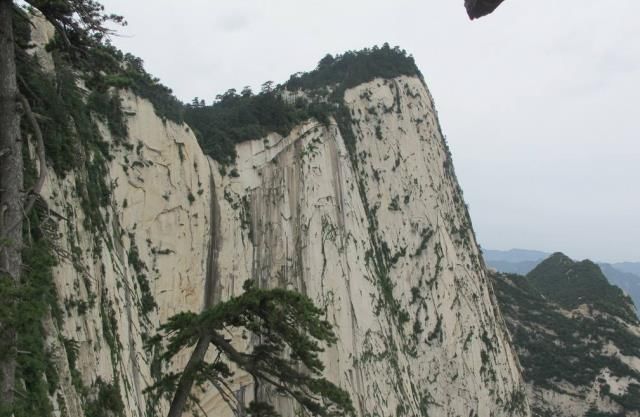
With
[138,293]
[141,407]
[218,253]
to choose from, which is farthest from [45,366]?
[218,253]

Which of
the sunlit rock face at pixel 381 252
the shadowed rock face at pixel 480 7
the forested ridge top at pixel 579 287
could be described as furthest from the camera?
the forested ridge top at pixel 579 287

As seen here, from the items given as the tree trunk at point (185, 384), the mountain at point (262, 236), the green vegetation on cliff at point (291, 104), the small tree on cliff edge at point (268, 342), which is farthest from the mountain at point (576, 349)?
the tree trunk at point (185, 384)

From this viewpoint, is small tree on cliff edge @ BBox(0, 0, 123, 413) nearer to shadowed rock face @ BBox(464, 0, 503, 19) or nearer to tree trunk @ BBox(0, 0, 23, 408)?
tree trunk @ BBox(0, 0, 23, 408)

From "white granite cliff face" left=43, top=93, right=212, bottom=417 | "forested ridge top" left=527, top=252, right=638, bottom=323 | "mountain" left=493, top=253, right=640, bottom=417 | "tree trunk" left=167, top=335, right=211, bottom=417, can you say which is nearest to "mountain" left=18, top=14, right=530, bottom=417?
"white granite cliff face" left=43, top=93, right=212, bottom=417

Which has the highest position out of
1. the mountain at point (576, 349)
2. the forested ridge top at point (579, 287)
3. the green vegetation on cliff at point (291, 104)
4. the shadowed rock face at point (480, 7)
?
the green vegetation on cliff at point (291, 104)

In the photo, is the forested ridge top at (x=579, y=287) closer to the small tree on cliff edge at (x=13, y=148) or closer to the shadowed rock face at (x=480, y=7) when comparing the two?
the small tree on cliff edge at (x=13, y=148)

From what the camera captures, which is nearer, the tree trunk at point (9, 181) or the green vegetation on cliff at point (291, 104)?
the tree trunk at point (9, 181)

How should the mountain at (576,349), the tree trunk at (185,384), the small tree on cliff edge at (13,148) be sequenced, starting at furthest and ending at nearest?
the mountain at (576,349) → the tree trunk at (185,384) → the small tree on cliff edge at (13,148)

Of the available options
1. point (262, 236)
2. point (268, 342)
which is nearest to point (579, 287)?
point (262, 236)
